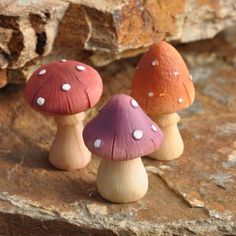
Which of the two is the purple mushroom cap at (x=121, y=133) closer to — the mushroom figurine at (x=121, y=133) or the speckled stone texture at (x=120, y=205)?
the mushroom figurine at (x=121, y=133)

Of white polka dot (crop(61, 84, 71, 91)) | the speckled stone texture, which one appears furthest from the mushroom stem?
white polka dot (crop(61, 84, 71, 91))

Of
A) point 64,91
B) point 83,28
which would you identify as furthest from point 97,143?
point 83,28

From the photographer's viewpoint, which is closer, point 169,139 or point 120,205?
point 120,205

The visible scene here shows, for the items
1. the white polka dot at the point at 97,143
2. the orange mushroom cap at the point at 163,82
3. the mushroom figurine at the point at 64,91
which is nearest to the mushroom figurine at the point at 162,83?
the orange mushroom cap at the point at 163,82

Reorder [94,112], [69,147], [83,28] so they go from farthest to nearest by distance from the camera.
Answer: [94,112] < [83,28] < [69,147]

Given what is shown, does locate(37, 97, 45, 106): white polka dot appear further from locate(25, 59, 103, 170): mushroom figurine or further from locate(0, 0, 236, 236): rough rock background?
locate(0, 0, 236, 236): rough rock background

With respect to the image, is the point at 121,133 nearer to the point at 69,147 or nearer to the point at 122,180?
the point at 122,180
